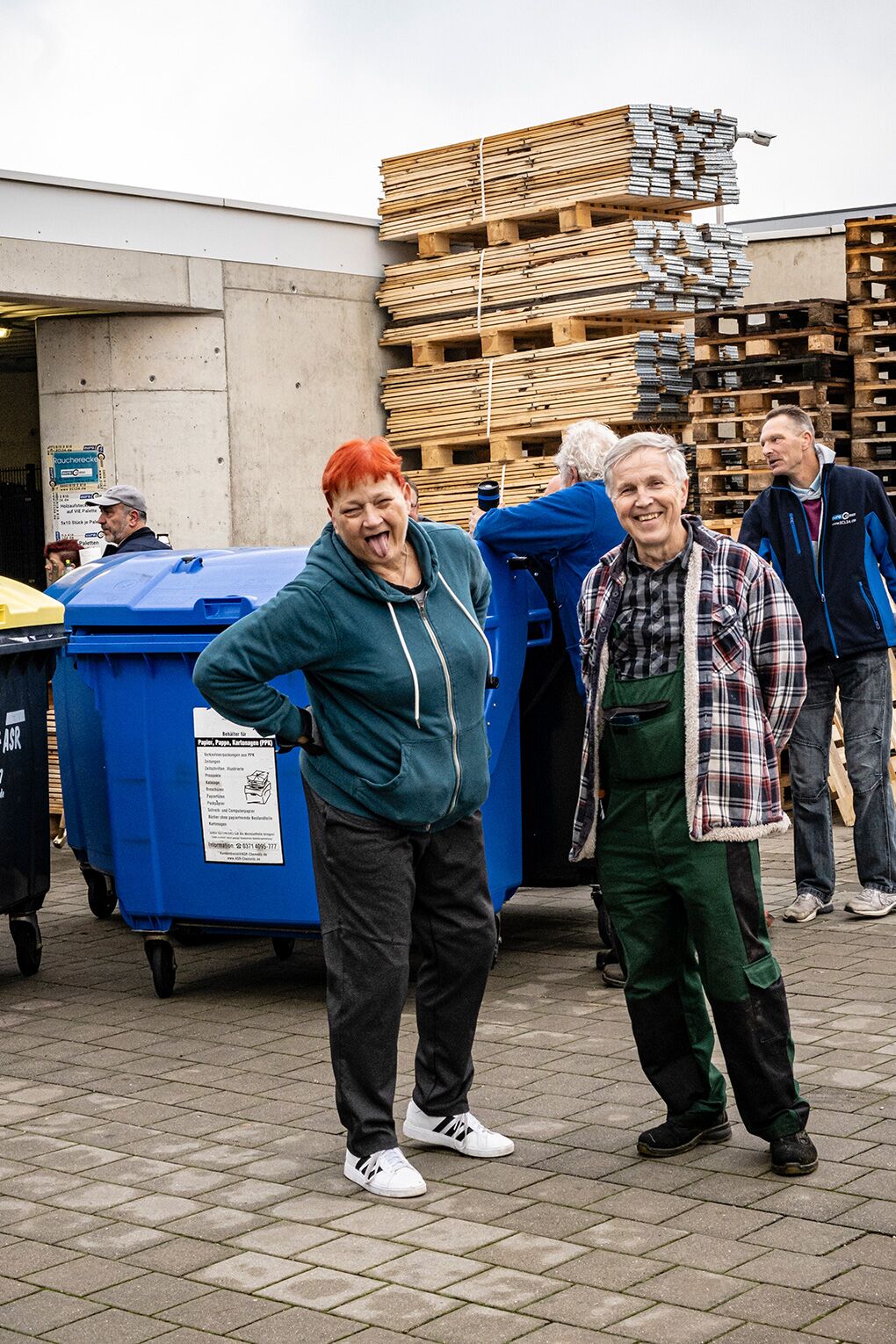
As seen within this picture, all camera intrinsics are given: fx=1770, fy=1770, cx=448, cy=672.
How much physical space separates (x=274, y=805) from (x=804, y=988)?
2.02 metres

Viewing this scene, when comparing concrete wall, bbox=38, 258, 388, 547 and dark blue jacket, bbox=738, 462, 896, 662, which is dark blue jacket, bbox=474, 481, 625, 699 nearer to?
dark blue jacket, bbox=738, 462, 896, 662

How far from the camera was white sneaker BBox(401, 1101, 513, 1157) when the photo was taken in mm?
4688

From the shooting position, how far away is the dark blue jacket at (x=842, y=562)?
7453mm

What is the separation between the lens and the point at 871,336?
11.3 meters

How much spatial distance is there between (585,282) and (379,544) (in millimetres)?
8252

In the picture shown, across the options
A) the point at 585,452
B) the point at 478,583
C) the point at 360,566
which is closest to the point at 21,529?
the point at 585,452

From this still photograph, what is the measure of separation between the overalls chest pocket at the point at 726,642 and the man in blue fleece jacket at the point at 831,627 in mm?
3165

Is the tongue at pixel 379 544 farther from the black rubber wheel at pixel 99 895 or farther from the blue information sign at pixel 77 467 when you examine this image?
the blue information sign at pixel 77 467

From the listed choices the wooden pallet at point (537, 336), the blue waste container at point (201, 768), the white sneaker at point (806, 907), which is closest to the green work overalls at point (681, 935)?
the blue waste container at point (201, 768)

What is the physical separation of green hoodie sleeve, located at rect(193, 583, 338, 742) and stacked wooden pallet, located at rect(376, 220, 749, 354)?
26.6ft

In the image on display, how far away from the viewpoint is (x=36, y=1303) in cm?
382

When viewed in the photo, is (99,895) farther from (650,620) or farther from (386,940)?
(650,620)

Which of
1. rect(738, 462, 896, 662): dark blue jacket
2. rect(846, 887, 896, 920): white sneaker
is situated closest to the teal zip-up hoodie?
rect(738, 462, 896, 662): dark blue jacket

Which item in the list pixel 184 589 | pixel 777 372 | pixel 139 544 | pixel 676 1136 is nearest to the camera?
pixel 676 1136
